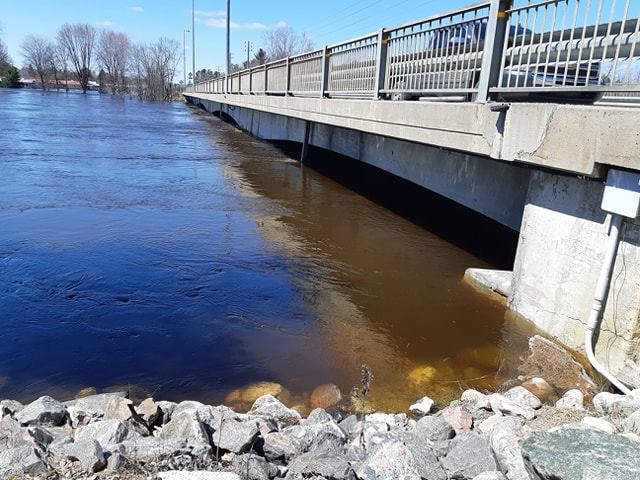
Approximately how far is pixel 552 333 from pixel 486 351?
2.32ft

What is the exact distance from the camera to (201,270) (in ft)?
23.5

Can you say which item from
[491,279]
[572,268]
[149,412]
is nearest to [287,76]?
[491,279]

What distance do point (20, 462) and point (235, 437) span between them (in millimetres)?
1162

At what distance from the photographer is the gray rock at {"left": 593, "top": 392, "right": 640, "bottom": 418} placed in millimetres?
3725

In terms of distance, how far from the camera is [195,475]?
273 centimetres

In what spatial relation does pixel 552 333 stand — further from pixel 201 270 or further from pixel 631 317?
pixel 201 270

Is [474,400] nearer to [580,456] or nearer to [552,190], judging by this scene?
[580,456]

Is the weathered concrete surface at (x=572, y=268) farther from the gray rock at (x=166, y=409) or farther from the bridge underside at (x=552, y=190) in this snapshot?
the gray rock at (x=166, y=409)

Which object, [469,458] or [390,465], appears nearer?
[390,465]

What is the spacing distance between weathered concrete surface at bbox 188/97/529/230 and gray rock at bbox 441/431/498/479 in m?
4.02

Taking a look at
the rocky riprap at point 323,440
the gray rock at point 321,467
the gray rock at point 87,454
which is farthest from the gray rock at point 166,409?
the gray rock at point 321,467

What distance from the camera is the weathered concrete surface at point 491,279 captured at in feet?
21.6

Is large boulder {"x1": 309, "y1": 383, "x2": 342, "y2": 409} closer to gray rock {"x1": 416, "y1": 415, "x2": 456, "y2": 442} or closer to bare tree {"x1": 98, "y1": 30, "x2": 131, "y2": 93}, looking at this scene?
gray rock {"x1": 416, "y1": 415, "x2": 456, "y2": 442}

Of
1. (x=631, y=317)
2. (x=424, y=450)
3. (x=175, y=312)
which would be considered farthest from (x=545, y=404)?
(x=175, y=312)
